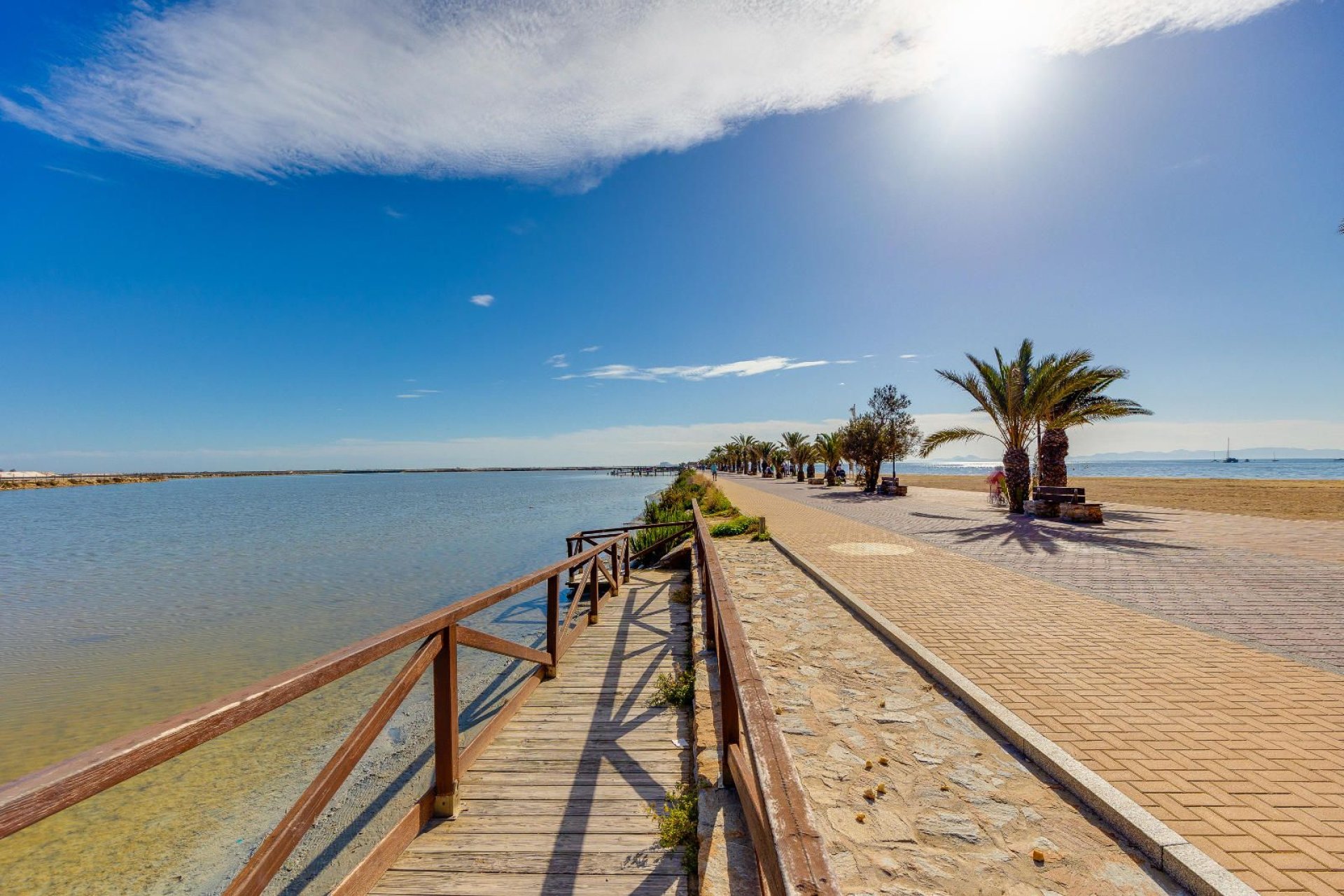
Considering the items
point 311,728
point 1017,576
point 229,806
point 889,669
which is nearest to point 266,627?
point 311,728

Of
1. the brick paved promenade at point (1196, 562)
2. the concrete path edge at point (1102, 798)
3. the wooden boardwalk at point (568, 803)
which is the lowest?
the wooden boardwalk at point (568, 803)

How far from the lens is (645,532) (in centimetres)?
1911

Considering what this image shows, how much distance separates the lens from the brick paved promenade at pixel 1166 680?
2.84 meters

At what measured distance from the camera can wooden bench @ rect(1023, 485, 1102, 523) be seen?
47.3ft

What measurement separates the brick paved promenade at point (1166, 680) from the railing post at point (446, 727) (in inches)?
162

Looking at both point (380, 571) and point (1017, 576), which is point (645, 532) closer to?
point (380, 571)

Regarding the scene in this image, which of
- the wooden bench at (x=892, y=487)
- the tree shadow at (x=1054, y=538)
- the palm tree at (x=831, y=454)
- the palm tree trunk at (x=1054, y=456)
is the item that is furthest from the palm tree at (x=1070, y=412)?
the palm tree at (x=831, y=454)

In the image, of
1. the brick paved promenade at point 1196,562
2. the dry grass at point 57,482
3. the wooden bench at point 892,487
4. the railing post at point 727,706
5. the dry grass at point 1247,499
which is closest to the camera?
the railing post at point 727,706

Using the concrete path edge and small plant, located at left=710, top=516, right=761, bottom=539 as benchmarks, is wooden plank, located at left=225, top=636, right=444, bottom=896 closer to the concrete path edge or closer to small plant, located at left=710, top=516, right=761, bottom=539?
the concrete path edge

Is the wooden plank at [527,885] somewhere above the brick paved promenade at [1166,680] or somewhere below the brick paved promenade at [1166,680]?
below

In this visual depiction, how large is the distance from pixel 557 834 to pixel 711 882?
119 centimetres

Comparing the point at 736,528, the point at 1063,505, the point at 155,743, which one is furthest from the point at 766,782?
the point at 1063,505

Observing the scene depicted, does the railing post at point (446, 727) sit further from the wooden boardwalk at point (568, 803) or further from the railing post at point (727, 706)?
the railing post at point (727, 706)

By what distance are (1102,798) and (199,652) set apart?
14.7 meters
